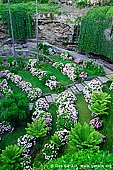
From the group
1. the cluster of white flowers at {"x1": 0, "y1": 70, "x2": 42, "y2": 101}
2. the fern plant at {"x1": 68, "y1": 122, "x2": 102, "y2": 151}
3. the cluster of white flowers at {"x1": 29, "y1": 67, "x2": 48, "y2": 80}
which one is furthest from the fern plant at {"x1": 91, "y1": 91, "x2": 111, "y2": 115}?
the cluster of white flowers at {"x1": 29, "y1": 67, "x2": 48, "y2": 80}

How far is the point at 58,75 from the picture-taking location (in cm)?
1358

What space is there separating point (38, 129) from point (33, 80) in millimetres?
4649

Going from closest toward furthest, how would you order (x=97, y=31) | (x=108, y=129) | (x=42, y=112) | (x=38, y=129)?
(x=38, y=129)
(x=108, y=129)
(x=42, y=112)
(x=97, y=31)

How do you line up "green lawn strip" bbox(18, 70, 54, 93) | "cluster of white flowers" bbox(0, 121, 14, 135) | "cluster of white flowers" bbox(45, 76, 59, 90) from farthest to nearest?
"green lawn strip" bbox(18, 70, 54, 93) → "cluster of white flowers" bbox(45, 76, 59, 90) → "cluster of white flowers" bbox(0, 121, 14, 135)

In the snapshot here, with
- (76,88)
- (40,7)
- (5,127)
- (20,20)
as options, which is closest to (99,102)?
(76,88)

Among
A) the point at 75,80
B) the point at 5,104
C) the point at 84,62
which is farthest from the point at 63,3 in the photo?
the point at 5,104

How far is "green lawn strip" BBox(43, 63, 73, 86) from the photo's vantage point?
12.9 metres

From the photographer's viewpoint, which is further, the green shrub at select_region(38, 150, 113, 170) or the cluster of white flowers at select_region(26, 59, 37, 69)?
the cluster of white flowers at select_region(26, 59, 37, 69)

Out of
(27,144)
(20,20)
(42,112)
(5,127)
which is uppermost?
(20,20)

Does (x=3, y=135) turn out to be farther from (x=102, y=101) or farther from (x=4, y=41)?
(x=4, y=41)

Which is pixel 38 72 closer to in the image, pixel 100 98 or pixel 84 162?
pixel 100 98

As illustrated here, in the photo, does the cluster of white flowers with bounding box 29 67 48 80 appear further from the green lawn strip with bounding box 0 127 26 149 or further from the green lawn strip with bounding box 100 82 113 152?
the green lawn strip with bounding box 100 82 113 152

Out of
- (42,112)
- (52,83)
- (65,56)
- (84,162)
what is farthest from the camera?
(65,56)

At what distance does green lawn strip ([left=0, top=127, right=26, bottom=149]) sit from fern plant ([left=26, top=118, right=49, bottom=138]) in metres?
0.85
